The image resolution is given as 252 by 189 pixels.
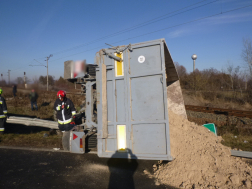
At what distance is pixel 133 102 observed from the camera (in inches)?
150

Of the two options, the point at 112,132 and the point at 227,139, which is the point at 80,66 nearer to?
the point at 112,132

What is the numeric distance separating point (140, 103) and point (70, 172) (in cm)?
210

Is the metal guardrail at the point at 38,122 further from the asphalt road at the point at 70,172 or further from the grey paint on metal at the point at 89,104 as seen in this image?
the grey paint on metal at the point at 89,104

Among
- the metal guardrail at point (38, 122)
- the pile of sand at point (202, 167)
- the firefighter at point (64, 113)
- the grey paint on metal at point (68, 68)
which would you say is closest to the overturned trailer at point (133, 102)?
the pile of sand at point (202, 167)

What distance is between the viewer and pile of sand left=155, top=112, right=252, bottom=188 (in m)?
3.12

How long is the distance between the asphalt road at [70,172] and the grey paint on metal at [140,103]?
390 millimetres

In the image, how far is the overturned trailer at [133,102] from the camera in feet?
11.9

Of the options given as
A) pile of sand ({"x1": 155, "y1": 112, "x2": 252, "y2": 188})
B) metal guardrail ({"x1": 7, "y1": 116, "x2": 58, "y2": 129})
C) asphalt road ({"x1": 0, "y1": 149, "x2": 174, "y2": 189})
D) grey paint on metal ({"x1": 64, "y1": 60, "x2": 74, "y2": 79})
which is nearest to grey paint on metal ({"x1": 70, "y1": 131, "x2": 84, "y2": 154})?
asphalt road ({"x1": 0, "y1": 149, "x2": 174, "y2": 189})

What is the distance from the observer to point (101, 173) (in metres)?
3.79

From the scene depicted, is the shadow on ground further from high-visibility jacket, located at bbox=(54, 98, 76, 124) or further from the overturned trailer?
high-visibility jacket, located at bbox=(54, 98, 76, 124)

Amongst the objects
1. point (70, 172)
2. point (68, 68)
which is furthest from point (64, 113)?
point (70, 172)

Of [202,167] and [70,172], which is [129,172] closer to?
[70,172]

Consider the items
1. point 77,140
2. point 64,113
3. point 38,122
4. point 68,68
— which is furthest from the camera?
point 38,122

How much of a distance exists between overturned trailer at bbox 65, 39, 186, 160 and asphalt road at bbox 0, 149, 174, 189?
0.39 metres
